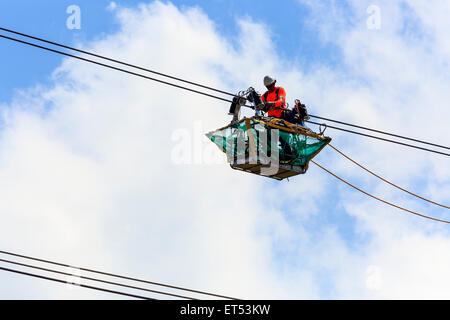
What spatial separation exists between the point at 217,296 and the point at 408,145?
39.3ft

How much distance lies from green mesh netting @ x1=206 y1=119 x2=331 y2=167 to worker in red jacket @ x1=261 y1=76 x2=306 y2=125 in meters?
0.60

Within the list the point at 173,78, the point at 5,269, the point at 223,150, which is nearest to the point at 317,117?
the point at 223,150

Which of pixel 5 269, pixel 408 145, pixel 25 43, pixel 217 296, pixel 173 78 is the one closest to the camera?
pixel 5 269

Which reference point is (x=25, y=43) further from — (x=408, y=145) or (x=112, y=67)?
(x=408, y=145)

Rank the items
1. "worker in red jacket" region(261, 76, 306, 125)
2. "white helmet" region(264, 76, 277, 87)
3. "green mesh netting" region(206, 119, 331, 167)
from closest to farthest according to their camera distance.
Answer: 1. "green mesh netting" region(206, 119, 331, 167)
2. "worker in red jacket" region(261, 76, 306, 125)
3. "white helmet" region(264, 76, 277, 87)

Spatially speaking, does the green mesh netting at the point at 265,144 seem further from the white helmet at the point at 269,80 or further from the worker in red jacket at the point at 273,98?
the white helmet at the point at 269,80

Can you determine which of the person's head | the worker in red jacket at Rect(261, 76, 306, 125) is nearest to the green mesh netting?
the worker in red jacket at Rect(261, 76, 306, 125)

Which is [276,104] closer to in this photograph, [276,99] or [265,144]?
[276,99]

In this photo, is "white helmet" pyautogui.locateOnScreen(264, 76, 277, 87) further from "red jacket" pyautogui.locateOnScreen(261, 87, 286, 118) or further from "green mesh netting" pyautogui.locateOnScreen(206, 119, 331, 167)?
"green mesh netting" pyautogui.locateOnScreen(206, 119, 331, 167)

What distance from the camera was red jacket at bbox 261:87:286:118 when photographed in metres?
21.8

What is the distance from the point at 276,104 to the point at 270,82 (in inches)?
33.2

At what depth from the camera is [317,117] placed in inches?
888

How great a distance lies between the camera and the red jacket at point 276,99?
71.6 feet

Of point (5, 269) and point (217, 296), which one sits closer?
point (5, 269)
